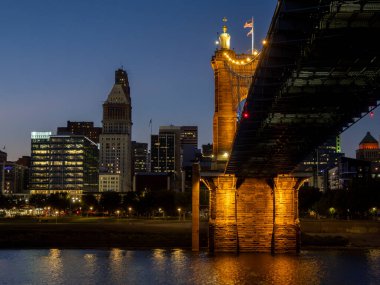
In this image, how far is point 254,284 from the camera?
1697 inches

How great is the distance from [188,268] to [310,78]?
27.5 metres

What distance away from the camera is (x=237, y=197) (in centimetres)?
5891

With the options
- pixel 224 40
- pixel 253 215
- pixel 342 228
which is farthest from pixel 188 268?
pixel 342 228

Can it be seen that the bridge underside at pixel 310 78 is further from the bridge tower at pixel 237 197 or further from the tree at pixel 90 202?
the tree at pixel 90 202

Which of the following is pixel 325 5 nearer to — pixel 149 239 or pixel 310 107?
pixel 310 107

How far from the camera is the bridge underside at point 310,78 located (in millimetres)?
20297

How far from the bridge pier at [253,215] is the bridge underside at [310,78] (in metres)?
10.5

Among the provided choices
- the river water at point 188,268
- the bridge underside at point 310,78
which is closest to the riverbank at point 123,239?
the river water at point 188,268

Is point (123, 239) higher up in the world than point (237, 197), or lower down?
lower down

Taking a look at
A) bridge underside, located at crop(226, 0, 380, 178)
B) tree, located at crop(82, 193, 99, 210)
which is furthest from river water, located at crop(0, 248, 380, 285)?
tree, located at crop(82, 193, 99, 210)

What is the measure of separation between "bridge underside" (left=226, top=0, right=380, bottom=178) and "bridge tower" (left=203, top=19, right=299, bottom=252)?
33.5 feet

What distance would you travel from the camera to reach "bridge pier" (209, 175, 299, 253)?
57.6 m

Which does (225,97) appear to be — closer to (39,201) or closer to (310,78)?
(310,78)

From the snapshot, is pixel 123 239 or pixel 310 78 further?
pixel 123 239
